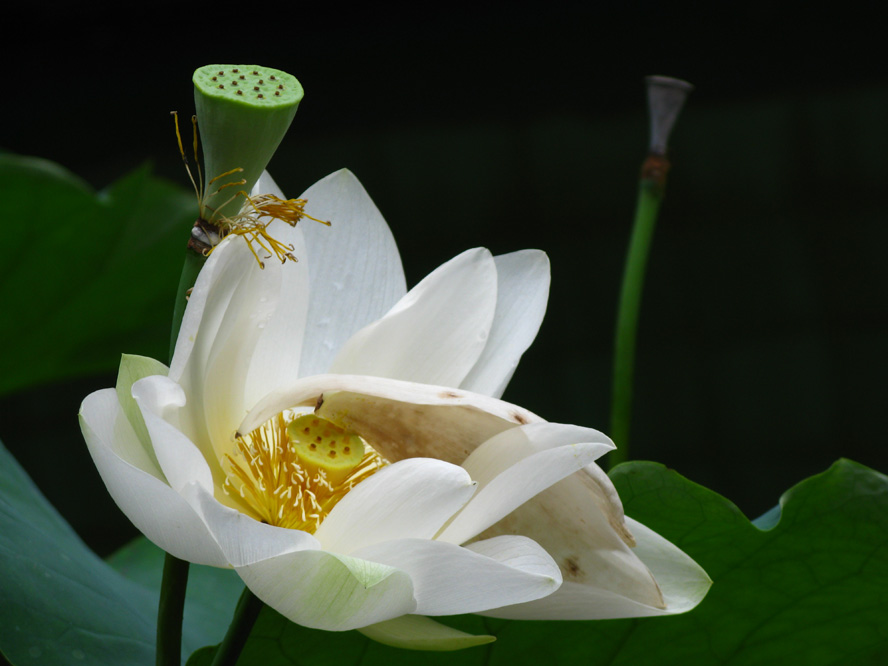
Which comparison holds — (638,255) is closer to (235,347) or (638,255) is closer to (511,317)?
(511,317)

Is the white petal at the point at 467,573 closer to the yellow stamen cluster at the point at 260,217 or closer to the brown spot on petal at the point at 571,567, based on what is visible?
the brown spot on petal at the point at 571,567

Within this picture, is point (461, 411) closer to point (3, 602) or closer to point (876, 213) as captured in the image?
point (3, 602)

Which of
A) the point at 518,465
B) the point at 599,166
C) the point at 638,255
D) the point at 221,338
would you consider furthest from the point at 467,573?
the point at 599,166

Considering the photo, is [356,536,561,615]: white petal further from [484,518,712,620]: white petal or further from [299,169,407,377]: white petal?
[299,169,407,377]: white petal

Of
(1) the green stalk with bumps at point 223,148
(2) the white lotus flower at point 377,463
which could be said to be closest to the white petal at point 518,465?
(2) the white lotus flower at point 377,463

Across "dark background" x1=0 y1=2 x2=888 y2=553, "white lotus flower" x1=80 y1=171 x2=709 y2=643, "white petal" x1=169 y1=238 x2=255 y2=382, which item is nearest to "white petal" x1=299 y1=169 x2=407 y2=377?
"white lotus flower" x1=80 y1=171 x2=709 y2=643

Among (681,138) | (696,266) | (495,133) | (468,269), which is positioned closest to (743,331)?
(696,266)
